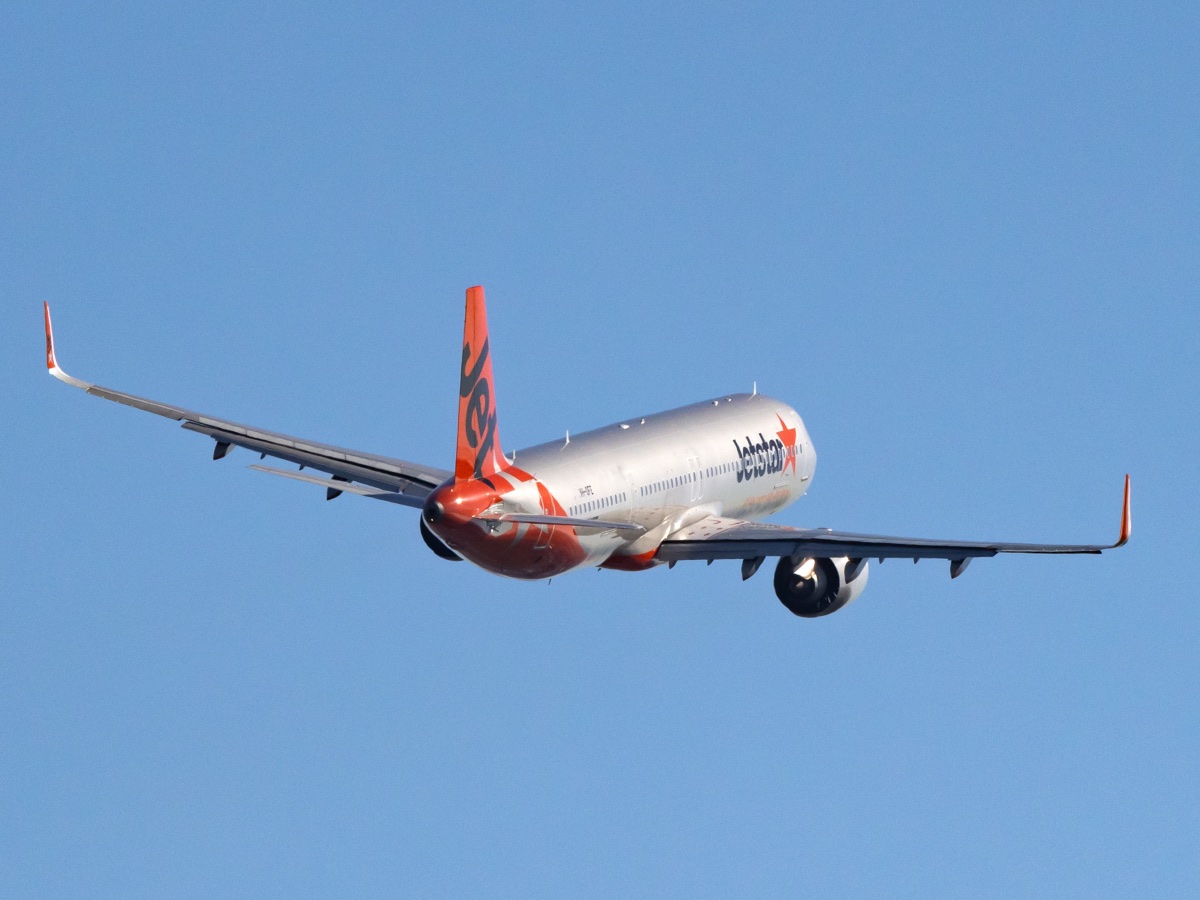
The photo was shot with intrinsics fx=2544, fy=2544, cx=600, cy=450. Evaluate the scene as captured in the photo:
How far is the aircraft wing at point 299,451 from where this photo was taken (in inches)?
3243

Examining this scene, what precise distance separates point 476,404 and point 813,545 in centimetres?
1148

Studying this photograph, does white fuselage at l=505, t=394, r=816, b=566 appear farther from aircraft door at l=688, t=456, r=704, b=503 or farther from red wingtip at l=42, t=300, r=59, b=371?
red wingtip at l=42, t=300, r=59, b=371

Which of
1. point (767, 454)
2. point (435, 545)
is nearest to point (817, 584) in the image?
point (767, 454)

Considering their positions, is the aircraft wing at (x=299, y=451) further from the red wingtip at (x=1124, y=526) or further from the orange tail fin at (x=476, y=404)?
the red wingtip at (x=1124, y=526)

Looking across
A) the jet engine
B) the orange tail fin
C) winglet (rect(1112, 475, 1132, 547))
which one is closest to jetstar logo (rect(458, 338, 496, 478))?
the orange tail fin

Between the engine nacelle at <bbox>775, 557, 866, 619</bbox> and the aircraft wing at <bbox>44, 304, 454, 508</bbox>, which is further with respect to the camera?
the aircraft wing at <bbox>44, 304, 454, 508</bbox>

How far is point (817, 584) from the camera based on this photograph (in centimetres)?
8062

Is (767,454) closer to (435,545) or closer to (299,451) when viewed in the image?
(435,545)

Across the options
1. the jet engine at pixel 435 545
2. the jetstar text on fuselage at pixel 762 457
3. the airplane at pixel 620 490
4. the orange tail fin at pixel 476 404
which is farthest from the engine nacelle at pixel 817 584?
the orange tail fin at pixel 476 404

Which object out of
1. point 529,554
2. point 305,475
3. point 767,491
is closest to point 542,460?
point 529,554

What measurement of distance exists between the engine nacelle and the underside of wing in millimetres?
1724

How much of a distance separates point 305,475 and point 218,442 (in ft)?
49.0

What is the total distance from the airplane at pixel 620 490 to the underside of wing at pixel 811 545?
0.14ft

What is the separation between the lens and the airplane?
238ft
